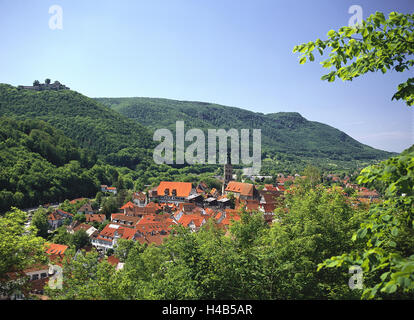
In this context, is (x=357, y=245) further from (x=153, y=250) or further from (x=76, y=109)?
(x=76, y=109)

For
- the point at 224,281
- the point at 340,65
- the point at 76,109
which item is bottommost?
the point at 224,281

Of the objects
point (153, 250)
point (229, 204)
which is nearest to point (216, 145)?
point (229, 204)

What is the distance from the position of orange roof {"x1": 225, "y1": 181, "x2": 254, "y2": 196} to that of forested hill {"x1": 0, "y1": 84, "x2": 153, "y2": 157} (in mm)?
55722

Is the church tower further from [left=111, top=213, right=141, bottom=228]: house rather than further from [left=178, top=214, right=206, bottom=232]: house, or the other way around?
[left=111, top=213, right=141, bottom=228]: house

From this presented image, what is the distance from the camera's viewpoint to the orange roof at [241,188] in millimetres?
51562

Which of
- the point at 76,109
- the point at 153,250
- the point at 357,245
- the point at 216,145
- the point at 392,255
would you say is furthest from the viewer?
the point at 216,145

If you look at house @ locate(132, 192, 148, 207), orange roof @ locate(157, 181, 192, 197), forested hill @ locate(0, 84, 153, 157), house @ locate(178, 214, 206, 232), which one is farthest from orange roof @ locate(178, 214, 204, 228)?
forested hill @ locate(0, 84, 153, 157)

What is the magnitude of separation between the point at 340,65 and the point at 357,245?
7410mm

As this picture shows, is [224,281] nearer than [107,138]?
Yes
